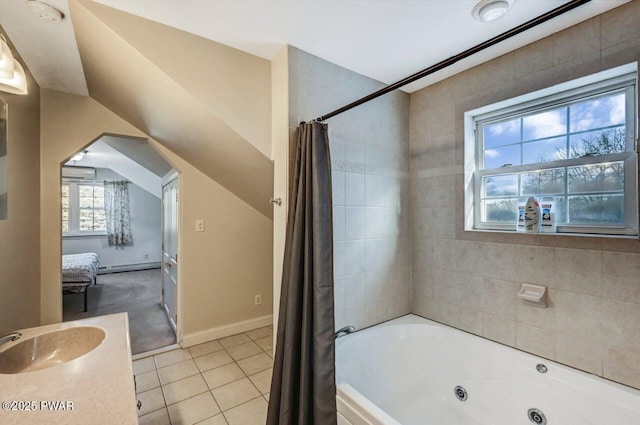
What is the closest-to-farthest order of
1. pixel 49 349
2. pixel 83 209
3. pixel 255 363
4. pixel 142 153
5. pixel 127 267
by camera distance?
pixel 49 349, pixel 255 363, pixel 142 153, pixel 83 209, pixel 127 267

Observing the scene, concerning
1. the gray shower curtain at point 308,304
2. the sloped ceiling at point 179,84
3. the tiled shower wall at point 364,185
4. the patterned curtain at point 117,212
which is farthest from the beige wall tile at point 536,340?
the patterned curtain at point 117,212

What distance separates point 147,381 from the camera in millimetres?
2135

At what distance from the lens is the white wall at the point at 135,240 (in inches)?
237

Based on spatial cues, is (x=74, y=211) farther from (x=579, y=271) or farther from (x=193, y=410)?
(x=579, y=271)

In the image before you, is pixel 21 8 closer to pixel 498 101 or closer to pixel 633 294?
pixel 498 101

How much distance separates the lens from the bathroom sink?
45.2 inches

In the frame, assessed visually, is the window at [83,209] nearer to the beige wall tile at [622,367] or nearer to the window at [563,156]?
the window at [563,156]

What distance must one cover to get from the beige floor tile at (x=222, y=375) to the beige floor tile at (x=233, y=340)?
1.27 ft

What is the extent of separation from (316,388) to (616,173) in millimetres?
1908

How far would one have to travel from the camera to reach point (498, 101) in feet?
5.89

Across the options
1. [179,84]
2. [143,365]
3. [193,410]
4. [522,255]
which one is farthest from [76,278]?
[522,255]

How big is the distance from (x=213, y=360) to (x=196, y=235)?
45.5 inches

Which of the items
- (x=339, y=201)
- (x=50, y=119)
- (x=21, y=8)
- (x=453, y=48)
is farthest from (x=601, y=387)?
(x=50, y=119)

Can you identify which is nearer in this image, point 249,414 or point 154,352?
point 249,414
